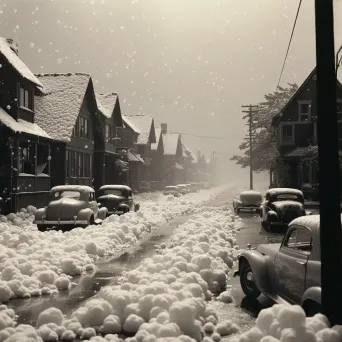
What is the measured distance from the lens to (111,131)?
44938mm

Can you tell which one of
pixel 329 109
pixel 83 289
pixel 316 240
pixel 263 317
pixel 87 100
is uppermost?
pixel 87 100

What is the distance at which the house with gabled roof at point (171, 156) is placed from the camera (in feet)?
266

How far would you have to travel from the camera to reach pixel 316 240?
6215mm

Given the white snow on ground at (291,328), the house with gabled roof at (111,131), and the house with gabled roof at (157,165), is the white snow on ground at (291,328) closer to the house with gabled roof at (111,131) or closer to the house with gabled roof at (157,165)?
the house with gabled roof at (111,131)

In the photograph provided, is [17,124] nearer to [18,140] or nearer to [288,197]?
[18,140]

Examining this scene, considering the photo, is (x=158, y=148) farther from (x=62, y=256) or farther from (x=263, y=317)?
(x=263, y=317)

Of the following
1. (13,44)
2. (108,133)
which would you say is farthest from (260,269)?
(108,133)

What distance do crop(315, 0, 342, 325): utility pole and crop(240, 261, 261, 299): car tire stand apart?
8.77 feet

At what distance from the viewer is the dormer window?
26.6 meters

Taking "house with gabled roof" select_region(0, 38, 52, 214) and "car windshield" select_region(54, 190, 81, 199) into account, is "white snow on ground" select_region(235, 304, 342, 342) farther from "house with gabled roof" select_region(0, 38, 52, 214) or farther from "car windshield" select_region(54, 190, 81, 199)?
"house with gabled roof" select_region(0, 38, 52, 214)

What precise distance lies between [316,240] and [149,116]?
61853 mm

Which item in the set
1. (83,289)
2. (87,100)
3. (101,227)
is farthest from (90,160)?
(83,289)

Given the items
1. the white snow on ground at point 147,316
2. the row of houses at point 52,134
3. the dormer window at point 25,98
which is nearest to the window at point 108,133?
the row of houses at point 52,134

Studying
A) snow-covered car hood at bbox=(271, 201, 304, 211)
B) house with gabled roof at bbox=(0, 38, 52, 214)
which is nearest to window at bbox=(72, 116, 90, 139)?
house with gabled roof at bbox=(0, 38, 52, 214)
